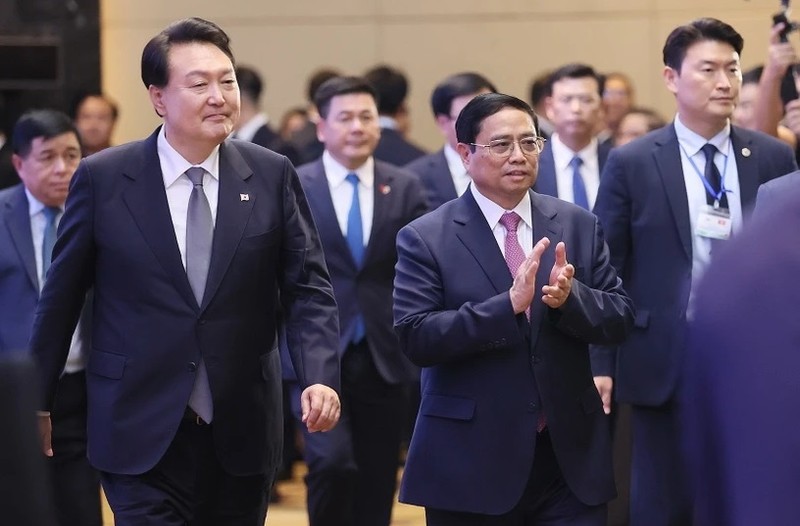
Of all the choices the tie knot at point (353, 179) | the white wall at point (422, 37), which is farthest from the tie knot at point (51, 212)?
the white wall at point (422, 37)

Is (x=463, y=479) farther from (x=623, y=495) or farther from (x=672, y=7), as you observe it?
(x=672, y=7)

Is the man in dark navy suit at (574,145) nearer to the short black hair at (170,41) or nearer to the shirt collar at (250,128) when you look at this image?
the short black hair at (170,41)

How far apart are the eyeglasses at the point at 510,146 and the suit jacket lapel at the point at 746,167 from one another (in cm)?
115

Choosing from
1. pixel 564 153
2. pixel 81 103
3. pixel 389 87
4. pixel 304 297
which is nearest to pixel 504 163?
pixel 304 297

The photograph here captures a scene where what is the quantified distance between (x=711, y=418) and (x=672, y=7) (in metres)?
9.50

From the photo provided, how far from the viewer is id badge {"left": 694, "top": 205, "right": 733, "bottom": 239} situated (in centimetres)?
569

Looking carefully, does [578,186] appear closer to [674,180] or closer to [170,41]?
[674,180]

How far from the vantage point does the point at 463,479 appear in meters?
4.62

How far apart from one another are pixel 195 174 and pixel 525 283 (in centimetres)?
100

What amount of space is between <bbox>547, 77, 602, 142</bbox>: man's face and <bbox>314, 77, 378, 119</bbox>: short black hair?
0.88 metres

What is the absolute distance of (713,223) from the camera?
5.70m

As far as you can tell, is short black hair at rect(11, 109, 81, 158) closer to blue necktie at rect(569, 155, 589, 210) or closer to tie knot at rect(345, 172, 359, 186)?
tie knot at rect(345, 172, 359, 186)

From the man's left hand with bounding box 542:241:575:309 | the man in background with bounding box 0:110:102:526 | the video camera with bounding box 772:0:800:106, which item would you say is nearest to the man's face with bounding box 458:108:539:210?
the man's left hand with bounding box 542:241:575:309

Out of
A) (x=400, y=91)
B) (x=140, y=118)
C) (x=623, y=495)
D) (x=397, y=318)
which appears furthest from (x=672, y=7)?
(x=397, y=318)
